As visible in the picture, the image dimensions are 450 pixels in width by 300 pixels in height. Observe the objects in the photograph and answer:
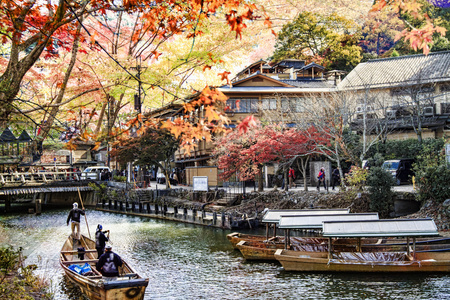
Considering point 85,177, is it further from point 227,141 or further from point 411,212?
point 411,212

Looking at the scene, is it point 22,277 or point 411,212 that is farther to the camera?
point 411,212

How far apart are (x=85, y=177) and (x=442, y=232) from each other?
125ft

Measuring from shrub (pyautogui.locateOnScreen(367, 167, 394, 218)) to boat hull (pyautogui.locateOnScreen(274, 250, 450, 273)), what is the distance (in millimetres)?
7590

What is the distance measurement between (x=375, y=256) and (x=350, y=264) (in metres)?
1.31

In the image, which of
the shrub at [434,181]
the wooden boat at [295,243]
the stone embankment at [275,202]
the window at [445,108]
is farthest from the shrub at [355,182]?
the window at [445,108]

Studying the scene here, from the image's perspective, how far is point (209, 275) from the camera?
17.0 meters

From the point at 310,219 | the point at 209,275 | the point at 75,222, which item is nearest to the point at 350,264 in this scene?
the point at 310,219

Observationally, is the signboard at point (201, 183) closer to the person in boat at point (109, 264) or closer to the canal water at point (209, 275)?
the canal water at point (209, 275)

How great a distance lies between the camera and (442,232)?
63.1 ft

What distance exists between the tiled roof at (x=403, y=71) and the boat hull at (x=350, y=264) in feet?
73.6

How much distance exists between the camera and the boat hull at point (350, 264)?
15602 millimetres

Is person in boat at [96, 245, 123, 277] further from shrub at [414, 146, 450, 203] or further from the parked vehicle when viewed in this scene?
the parked vehicle

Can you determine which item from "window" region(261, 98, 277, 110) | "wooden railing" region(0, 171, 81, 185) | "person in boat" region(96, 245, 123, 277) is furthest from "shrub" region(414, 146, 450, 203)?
"wooden railing" region(0, 171, 81, 185)

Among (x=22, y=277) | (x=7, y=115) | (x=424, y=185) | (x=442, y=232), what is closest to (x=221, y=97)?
(x=7, y=115)
